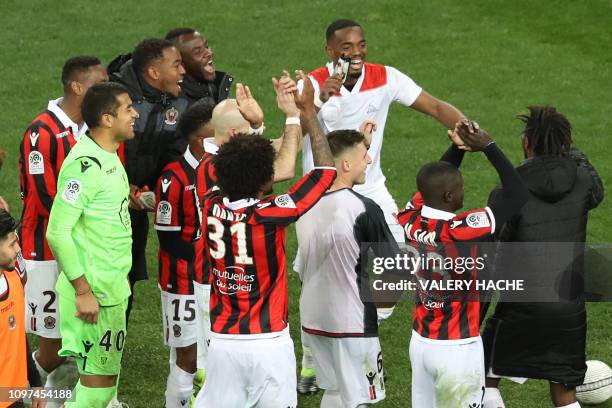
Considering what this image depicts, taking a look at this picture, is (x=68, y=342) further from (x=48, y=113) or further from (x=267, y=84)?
(x=267, y=84)

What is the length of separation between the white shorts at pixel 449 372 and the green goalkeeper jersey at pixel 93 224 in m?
2.03

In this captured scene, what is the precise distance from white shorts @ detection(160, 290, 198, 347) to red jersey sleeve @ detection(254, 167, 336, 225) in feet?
6.85

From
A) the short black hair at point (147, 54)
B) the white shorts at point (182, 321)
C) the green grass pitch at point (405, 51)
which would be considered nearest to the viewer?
the white shorts at point (182, 321)

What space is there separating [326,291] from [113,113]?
1870mm

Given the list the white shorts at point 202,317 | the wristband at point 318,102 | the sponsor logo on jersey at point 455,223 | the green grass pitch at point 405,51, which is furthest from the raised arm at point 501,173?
the green grass pitch at point 405,51

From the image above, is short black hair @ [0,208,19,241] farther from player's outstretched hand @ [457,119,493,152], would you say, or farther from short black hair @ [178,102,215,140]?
player's outstretched hand @ [457,119,493,152]

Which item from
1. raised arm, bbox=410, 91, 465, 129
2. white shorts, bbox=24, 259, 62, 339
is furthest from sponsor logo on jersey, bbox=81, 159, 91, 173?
raised arm, bbox=410, 91, 465, 129

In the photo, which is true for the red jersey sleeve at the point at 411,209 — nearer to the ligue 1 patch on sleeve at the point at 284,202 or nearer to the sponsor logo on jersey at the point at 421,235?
the sponsor logo on jersey at the point at 421,235

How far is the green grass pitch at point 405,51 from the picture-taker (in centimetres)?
1567

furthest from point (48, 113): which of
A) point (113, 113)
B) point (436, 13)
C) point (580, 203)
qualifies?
point (436, 13)

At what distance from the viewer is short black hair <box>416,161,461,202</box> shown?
267 inches

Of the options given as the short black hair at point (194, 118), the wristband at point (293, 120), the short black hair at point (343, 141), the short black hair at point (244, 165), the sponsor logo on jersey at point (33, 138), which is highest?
the short black hair at point (194, 118)

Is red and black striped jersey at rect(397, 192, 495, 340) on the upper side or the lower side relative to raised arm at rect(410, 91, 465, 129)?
lower

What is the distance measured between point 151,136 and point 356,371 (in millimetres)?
2494
